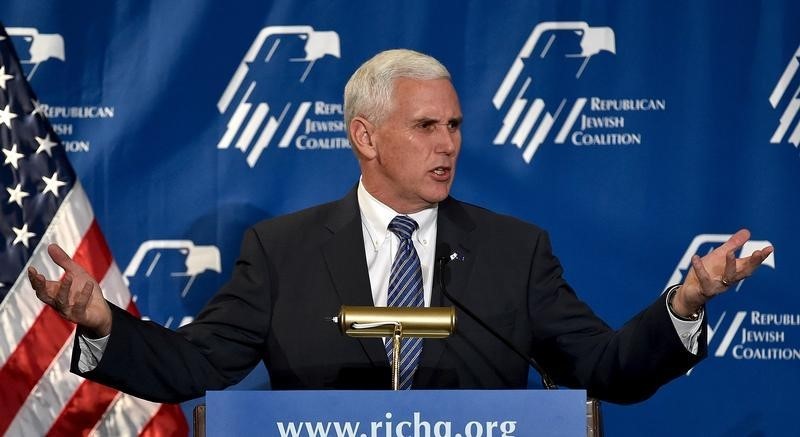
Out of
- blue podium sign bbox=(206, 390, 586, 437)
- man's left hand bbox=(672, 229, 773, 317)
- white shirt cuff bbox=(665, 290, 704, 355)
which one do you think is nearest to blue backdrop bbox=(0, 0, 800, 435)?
white shirt cuff bbox=(665, 290, 704, 355)

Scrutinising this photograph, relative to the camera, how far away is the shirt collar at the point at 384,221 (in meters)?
2.78

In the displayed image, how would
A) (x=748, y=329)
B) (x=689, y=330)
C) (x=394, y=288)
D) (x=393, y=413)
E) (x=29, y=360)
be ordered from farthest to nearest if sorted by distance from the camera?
(x=748, y=329)
(x=29, y=360)
(x=394, y=288)
(x=689, y=330)
(x=393, y=413)

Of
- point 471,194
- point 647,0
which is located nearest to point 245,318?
point 471,194

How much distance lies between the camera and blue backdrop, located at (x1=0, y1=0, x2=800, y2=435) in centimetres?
365

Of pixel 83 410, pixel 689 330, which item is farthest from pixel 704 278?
pixel 83 410

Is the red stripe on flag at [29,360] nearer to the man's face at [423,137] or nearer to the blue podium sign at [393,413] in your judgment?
the man's face at [423,137]

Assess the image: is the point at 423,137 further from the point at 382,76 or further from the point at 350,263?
the point at 350,263

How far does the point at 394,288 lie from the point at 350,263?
132 millimetres

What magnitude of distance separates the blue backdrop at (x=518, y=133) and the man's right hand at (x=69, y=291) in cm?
160

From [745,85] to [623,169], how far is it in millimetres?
470

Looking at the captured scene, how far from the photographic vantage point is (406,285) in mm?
2652

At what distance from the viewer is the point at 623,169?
3.70 metres

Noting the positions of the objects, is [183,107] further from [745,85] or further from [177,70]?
[745,85]

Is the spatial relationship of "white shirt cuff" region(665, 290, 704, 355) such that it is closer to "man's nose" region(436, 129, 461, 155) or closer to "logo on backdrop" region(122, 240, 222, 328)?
"man's nose" region(436, 129, 461, 155)
